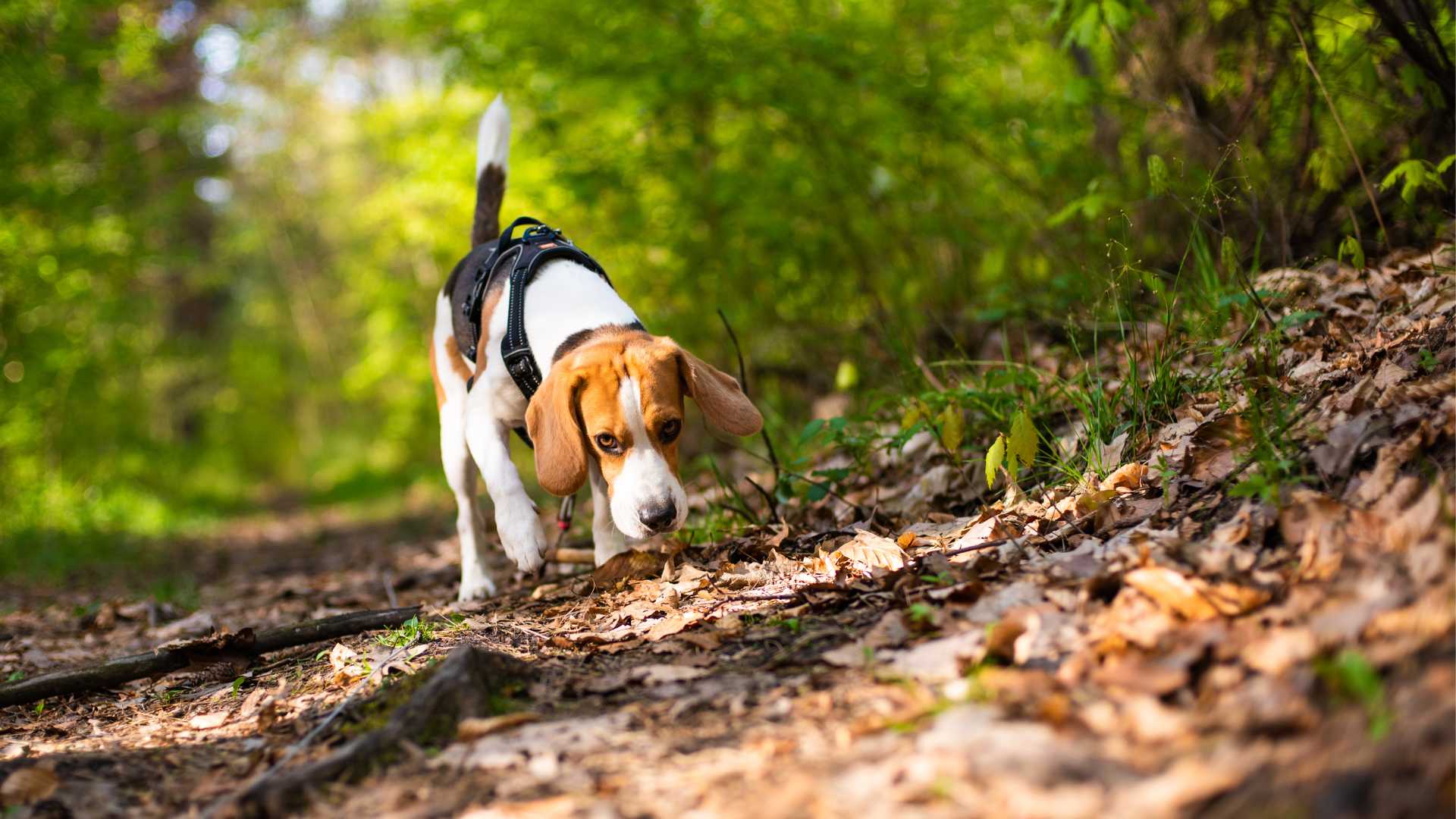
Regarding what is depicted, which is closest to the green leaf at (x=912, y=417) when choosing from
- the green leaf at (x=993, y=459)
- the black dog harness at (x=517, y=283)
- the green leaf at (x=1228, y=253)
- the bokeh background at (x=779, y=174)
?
the bokeh background at (x=779, y=174)

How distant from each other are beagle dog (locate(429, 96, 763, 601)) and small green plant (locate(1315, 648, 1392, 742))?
80.9 inches

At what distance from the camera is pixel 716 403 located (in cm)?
370

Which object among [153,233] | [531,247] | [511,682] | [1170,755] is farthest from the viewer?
[153,233]

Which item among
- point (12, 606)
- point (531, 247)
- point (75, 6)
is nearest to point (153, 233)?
point (75, 6)

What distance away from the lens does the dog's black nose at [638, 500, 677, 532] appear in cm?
339

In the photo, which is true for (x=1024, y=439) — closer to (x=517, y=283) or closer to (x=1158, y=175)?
(x=1158, y=175)

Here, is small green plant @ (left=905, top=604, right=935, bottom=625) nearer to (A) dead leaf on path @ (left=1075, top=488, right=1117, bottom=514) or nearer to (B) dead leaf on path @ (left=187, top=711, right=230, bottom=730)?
(A) dead leaf on path @ (left=1075, top=488, right=1117, bottom=514)

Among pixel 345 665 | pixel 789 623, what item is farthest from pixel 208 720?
pixel 789 623

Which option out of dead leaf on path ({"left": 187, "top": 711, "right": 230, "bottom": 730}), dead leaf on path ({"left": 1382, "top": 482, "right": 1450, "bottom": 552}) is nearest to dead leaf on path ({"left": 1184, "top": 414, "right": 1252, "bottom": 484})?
dead leaf on path ({"left": 1382, "top": 482, "right": 1450, "bottom": 552})

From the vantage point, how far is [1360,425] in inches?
103

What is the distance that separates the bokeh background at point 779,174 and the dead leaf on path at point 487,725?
229cm

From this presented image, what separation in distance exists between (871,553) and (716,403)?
0.84 meters

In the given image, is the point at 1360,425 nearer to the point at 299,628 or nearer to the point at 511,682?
the point at 511,682

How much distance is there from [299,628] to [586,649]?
1.15 meters
